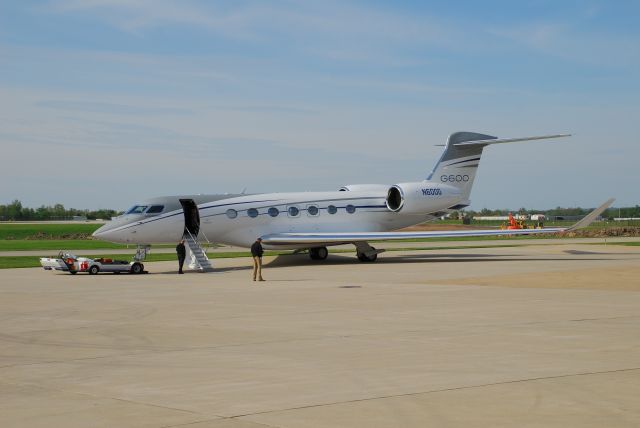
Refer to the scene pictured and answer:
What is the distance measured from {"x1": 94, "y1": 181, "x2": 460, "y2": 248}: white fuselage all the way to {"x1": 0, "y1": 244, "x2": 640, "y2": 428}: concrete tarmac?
28.2ft

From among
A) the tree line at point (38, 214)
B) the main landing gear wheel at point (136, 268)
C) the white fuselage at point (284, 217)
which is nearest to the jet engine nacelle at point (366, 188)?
the white fuselage at point (284, 217)

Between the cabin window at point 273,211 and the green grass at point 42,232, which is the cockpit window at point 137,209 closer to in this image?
the cabin window at point 273,211

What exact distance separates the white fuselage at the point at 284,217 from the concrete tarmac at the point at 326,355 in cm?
858

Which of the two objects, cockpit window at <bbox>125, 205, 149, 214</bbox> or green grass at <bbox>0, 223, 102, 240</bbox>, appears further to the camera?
→ green grass at <bbox>0, 223, 102, 240</bbox>

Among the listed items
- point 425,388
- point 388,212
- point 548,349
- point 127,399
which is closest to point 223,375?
point 127,399

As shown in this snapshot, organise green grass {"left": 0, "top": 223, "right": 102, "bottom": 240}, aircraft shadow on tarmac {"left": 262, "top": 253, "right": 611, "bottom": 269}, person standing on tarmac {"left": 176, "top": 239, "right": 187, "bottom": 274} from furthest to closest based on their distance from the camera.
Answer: green grass {"left": 0, "top": 223, "right": 102, "bottom": 240}
aircraft shadow on tarmac {"left": 262, "top": 253, "right": 611, "bottom": 269}
person standing on tarmac {"left": 176, "top": 239, "right": 187, "bottom": 274}

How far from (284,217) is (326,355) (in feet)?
80.2

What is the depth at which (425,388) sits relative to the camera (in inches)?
371

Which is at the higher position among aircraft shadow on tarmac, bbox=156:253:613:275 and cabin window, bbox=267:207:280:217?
cabin window, bbox=267:207:280:217

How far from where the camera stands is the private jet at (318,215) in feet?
110

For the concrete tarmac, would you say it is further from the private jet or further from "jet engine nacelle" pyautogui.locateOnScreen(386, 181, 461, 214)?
"jet engine nacelle" pyautogui.locateOnScreen(386, 181, 461, 214)

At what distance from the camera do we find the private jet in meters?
33.5

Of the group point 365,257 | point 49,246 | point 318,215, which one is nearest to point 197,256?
point 318,215

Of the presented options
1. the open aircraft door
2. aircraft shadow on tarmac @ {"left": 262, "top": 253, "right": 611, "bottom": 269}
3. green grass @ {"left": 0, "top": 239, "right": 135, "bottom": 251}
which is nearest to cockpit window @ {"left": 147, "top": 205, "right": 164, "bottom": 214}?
the open aircraft door
